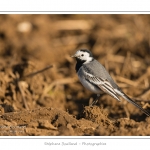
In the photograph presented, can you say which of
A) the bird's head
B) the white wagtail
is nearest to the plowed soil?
the white wagtail

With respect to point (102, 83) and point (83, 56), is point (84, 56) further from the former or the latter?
point (102, 83)

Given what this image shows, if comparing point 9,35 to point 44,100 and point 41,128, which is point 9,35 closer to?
point 44,100

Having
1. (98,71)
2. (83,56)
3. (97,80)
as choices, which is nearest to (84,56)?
(83,56)

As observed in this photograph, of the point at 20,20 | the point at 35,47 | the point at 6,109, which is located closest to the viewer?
the point at 6,109

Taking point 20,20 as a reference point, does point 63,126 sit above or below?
below

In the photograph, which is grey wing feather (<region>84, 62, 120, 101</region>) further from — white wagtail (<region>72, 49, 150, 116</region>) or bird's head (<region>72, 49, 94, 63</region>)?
bird's head (<region>72, 49, 94, 63</region>)

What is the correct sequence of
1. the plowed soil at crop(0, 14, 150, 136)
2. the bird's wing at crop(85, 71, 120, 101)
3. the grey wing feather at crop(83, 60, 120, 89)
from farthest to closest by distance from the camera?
the grey wing feather at crop(83, 60, 120, 89) → the bird's wing at crop(85, 71, 120, 101) → the plowed soil at crop(0, 14, 150, 136)

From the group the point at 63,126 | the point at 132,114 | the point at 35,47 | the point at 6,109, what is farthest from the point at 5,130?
the point at 35,47
